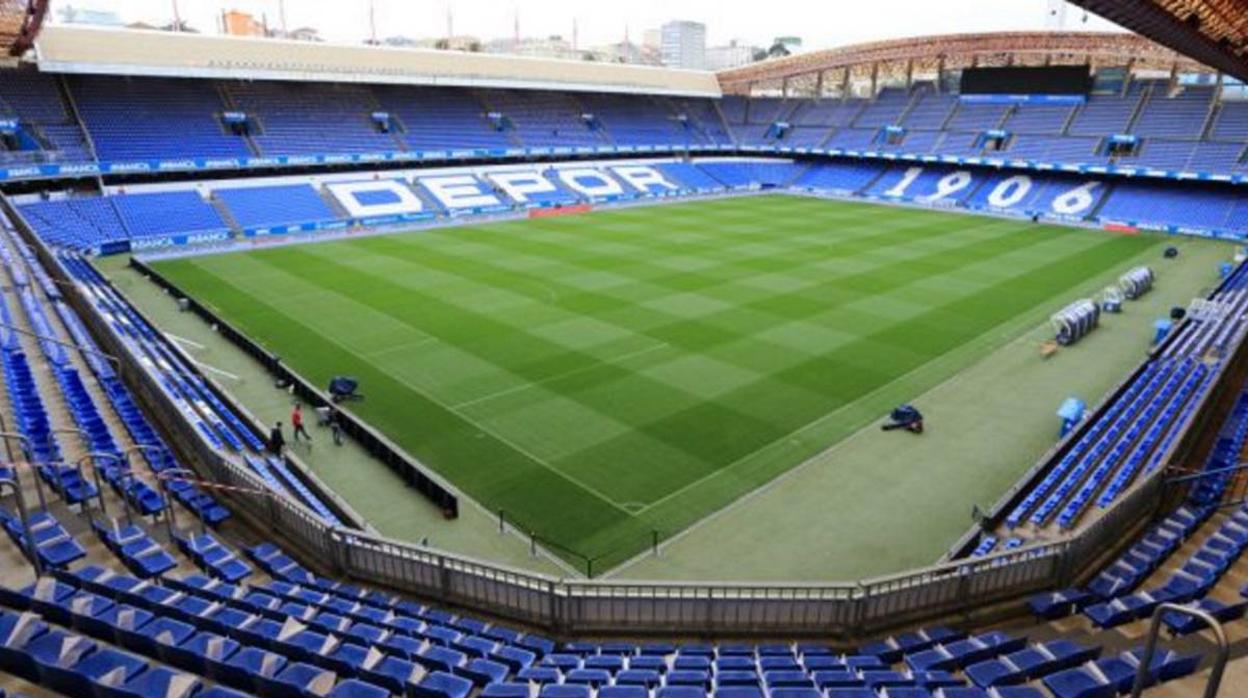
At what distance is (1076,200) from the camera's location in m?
51.7

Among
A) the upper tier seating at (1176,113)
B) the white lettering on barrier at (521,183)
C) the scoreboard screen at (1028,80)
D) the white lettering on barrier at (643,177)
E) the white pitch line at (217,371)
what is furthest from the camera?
the white lettering on barrier at (643,177)

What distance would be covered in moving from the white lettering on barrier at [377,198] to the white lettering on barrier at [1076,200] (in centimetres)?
4044

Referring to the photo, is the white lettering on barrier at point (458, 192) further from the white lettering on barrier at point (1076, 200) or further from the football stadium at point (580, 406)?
the white lettering on barrier at point (1076, 200)

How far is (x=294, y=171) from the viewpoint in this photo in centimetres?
4769

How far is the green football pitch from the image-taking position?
54.5 ft

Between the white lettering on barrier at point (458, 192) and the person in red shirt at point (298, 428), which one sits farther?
the white lettering on barrier at point (458, 192)

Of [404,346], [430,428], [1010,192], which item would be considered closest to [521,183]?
[404,346]

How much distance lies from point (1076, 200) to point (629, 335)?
40654mm

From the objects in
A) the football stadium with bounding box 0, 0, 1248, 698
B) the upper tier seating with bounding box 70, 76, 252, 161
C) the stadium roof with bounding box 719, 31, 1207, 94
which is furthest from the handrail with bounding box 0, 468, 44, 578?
the stadium roof with bounding box 719, 31, 1207, 94

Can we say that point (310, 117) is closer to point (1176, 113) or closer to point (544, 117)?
point (544, 117)

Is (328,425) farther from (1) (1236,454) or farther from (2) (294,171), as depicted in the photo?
(2) (294,171)

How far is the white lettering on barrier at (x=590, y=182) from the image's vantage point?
182 ft

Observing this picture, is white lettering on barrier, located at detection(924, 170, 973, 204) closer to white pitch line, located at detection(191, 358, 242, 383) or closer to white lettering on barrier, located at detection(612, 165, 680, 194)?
white lettering on barrier, located at detection(612, 165, 680, 194)

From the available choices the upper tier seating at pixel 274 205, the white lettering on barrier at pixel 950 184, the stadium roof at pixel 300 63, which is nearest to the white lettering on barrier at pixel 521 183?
the stadium roof at pixel 300 63
